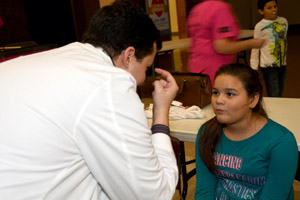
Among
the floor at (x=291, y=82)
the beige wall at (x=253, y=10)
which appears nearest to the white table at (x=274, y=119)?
the floor at (x=291, y=82)

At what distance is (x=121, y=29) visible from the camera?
103cm

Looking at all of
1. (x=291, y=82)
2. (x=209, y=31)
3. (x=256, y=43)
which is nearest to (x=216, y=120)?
(x=209, y=31)

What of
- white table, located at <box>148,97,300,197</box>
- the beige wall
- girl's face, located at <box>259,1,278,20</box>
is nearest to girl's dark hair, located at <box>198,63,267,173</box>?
white table, located at <box>148,97,300,197</box>

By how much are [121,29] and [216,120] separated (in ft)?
2.67

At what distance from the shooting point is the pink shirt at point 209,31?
7.29ft

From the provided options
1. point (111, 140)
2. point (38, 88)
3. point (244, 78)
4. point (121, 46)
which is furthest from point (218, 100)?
point (38, 88)

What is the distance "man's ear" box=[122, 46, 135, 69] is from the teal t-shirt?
0.72m

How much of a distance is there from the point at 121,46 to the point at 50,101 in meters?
0.30

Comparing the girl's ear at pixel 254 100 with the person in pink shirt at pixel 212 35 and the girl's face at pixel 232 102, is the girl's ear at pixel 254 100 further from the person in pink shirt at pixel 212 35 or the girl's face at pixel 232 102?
the person in pink shirt at pixel 212 35

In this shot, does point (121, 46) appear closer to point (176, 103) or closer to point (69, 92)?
point (69, 92)

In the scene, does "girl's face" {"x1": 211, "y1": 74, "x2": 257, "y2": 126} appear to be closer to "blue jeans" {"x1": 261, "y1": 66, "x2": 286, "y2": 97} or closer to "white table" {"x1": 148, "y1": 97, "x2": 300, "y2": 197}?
"white table" {"x1": 148, "y1": 97, "x2": 300, "y2": 197}

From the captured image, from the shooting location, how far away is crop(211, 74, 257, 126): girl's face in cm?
151

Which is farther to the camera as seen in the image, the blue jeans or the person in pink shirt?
the blue jeans

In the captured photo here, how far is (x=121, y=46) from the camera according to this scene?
41.3 inches
